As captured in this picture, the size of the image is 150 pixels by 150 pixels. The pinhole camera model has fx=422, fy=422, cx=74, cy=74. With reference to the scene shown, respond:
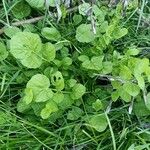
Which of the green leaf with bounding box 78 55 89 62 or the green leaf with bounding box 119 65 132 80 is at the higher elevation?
the green leaf with bounding box 78 55 89 62

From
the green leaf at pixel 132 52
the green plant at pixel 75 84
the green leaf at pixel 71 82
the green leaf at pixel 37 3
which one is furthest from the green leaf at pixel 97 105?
the green leaf at pixel 37 3

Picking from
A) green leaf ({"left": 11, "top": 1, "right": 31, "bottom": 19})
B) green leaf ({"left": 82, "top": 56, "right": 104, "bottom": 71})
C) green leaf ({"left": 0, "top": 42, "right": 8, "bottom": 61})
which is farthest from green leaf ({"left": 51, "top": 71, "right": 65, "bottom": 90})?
green leaf ({"left": 11, "top": 1, "right": 31, "bottom": 19})

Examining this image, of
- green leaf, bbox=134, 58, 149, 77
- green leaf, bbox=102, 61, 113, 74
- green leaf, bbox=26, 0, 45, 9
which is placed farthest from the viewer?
green leaf, bbox=26, 0, 45, 9

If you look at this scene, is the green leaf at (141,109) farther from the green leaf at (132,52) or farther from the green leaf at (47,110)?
the green leaf at (47,110)

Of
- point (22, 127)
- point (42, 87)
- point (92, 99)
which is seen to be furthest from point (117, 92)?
point (22, 127)

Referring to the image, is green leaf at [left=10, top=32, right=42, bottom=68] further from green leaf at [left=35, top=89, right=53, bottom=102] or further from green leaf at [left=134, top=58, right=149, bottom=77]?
green leaf at [left=134, top=58, right=149, bottom=77]

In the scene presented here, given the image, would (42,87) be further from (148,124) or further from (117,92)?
(148,124)
